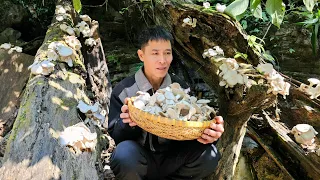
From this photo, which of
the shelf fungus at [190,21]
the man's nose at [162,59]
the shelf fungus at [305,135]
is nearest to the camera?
the man's nose at [162,59]

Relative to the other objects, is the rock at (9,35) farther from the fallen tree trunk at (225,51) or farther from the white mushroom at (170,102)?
the white mushroom at (170,102)

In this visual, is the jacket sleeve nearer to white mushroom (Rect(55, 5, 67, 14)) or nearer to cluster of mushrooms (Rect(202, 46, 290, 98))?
cluster of mushrooms (Rect(202, 46, 290, 98))

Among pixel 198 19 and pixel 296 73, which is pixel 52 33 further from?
pixel 296 73

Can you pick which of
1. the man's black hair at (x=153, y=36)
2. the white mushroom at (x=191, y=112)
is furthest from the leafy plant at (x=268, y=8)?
the man's black hair at (x=153, y=36)

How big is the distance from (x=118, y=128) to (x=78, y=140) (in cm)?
46

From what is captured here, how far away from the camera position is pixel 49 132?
2.25 m

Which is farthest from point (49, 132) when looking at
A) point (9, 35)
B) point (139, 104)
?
point (9, 35)

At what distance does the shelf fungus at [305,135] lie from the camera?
3211 millimetres

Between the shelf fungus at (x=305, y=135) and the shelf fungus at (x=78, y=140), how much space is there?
203 cm

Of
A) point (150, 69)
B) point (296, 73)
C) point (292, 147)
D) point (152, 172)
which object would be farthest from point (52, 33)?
point (296, 73)

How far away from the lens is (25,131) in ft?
7.41

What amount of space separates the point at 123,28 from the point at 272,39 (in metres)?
2.80

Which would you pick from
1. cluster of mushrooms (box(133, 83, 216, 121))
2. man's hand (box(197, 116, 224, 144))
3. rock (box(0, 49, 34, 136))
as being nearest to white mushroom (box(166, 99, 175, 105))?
cluster of mushrooms (box(133, 83, 216, 121))

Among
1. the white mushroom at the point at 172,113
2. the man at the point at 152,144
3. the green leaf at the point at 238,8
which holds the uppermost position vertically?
the green leaf at the point at 238,8
